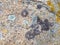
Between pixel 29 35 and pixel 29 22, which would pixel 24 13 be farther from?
pixel 29 35

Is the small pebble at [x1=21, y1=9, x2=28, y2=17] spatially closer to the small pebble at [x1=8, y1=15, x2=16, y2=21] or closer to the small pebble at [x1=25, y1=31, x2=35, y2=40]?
the small pebble at [x1=8, y1=15, x2=16, y2=21]

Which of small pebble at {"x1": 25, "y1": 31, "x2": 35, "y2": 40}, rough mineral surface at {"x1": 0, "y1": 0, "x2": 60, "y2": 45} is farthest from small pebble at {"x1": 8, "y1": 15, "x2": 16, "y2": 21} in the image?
small pebble at {"x1": 25, "y1": 31, "x2": 35, "y2": 40}

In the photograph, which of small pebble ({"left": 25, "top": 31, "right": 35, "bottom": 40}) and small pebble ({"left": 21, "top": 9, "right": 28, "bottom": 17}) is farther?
small pebble ({"left": 21, "top": 9, "right": 28, "bottom": 17})

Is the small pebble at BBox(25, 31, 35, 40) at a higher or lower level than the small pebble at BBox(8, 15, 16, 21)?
lower

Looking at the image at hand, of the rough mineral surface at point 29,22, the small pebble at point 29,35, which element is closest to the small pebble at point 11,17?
the rough mineral surface at point 29,22

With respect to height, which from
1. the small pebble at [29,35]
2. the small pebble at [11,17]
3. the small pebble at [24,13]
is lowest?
the small pebble at [29,35]

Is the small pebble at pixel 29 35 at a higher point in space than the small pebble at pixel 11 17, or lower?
lower

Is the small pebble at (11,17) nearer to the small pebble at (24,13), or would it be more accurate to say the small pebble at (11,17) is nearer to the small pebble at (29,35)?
the small pebble at (24,13)

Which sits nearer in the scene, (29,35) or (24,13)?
(29,35)

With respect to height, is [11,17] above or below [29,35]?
above

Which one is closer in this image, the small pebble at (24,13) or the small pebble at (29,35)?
the small pebble at (29,35)

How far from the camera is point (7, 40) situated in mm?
2102

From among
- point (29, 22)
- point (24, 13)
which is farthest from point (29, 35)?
point (24, 13)

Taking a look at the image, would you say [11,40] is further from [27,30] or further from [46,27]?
[46,27]
